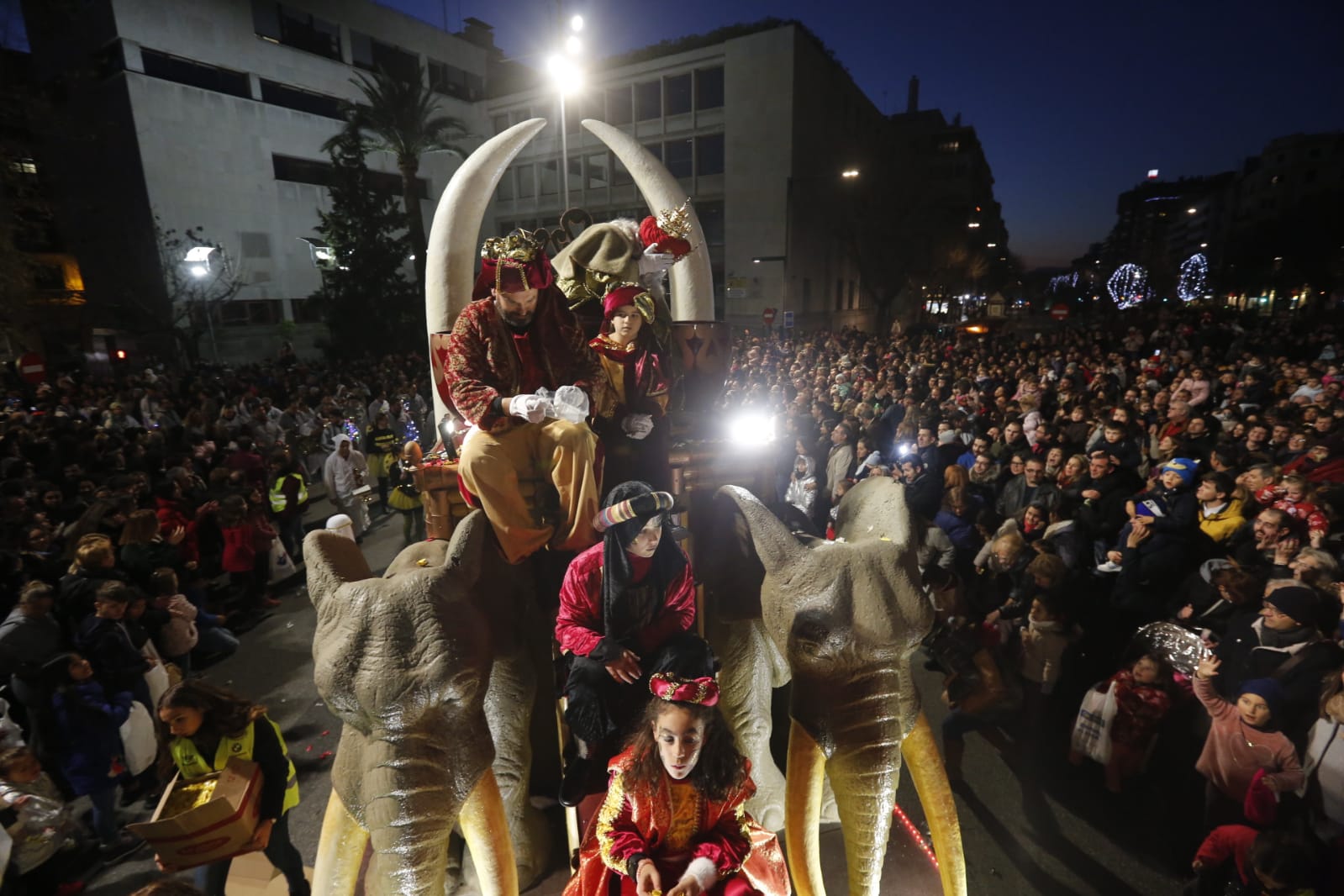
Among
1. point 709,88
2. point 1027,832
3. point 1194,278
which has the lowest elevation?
point 1027,832

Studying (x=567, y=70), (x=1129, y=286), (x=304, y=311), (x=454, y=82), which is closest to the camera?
(x=567, y=70)

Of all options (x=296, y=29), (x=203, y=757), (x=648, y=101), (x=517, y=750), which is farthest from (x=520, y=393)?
(x=296, y=29)

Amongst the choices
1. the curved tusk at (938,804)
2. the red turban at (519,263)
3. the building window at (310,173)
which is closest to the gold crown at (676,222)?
the red turban at (519,263)

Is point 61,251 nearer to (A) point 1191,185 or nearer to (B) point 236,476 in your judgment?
(B) point 236,476

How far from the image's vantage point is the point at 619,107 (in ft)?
98.0

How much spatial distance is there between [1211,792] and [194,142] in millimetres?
31151

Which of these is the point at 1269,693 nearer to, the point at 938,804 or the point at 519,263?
the point at 938,804

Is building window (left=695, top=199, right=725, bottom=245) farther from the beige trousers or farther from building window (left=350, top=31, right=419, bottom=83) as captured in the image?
the beige trousers

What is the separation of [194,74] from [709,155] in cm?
1952

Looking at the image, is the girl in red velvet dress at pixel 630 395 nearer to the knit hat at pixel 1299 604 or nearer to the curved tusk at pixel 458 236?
the curved tusk at pixel 458 236

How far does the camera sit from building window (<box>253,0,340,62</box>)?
25.5 m

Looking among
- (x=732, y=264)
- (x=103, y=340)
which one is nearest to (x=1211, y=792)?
(x=732, y=264)

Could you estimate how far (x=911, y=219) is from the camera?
120ft

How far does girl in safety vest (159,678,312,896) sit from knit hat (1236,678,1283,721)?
524 cm
